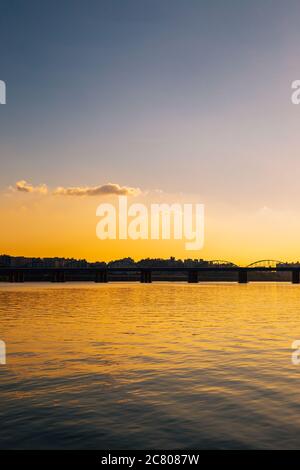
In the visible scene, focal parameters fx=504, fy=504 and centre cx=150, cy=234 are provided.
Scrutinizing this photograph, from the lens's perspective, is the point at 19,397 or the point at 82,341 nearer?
the point at 19,397

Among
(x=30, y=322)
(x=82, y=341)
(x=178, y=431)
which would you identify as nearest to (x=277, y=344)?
(x=82, y=341)

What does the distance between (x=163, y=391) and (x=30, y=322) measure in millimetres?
32948

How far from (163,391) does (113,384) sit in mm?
2448

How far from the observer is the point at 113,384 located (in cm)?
2125

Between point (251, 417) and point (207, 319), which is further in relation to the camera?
point (207, 319)

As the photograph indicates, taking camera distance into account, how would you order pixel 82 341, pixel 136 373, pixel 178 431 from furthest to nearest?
pixel 82 341 → pixel 136 373 → pixel 178 431

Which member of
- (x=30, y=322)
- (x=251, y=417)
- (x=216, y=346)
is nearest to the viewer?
(x=251, y=417)

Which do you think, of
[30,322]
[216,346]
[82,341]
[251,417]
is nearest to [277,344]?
[216,346]

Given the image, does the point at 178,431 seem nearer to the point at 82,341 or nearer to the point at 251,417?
the point at 251,417

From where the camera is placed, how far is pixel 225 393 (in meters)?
19.6

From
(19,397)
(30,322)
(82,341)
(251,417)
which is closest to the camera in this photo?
(251,417)
